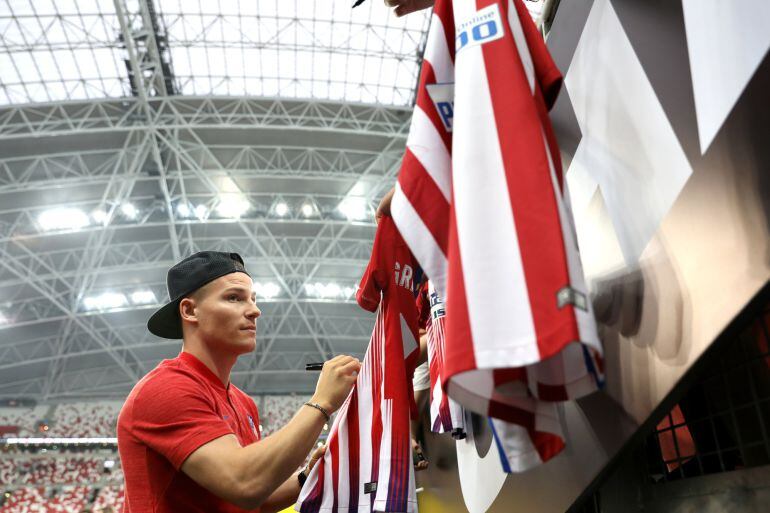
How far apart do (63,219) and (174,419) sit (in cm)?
1562

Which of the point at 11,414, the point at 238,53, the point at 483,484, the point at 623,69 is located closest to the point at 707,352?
the point at 623,69

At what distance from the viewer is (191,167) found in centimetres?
1414

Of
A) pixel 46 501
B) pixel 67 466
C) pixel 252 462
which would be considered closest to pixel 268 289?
pixel 67 466

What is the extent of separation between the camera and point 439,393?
1.90 metres

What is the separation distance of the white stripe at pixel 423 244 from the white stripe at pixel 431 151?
6 cm

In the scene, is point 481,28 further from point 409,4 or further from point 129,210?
Answer: point 129,210

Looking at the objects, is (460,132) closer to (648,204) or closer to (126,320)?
(648,204)

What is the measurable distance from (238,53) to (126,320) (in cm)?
1033

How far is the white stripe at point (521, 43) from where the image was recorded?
938 millimetres

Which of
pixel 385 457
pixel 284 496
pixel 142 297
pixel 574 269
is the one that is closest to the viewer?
pixel 574 269

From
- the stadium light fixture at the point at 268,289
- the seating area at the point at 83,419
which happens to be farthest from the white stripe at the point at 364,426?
the seating area at the point at 83,419

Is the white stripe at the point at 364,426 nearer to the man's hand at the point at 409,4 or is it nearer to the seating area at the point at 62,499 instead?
the man's hand at the point at 409,4

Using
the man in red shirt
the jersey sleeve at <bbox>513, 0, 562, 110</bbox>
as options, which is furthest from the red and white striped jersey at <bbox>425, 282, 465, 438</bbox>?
the jersey sleeve at <bbox>513, 0, 562, 110</bbox>

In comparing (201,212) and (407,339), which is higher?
(201,212)
